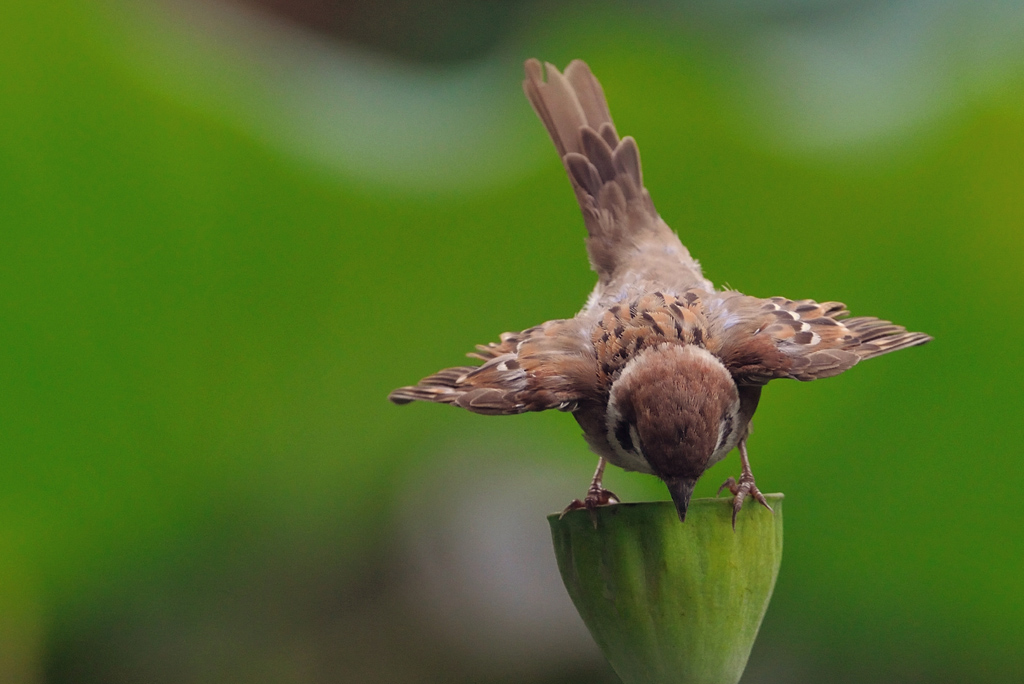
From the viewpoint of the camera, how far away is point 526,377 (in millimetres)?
1430

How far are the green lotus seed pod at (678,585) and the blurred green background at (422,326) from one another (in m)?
1.52

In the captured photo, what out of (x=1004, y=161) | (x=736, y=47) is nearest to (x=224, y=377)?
(x=736, y=47)

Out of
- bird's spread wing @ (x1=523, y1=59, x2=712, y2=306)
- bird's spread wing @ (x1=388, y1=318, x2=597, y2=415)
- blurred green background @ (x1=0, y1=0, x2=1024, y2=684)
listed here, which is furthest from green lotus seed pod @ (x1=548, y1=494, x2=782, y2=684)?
blurred green background @ (x1=0, y1=0, x2=1024, y2=684)

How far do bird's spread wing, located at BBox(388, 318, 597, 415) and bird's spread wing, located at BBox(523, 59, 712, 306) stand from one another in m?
0.58

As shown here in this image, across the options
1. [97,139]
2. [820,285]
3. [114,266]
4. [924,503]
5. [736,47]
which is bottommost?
[924,503]

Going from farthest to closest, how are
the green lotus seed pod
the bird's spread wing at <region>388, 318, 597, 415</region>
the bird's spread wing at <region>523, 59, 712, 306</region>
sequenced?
the bird's spread wing at <region>523, 59, 712, 306</region>
the bird's spread wing at <region>388, 318, 597, 415</region>
the green lotus seed pod

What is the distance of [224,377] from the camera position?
272 centimetres

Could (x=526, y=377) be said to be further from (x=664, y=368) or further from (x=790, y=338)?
(x=790, y=338)

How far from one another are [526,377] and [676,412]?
28 centimetres

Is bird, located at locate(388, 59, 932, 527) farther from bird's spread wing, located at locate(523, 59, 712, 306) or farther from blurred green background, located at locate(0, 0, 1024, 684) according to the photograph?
blurred green background, located at locate(0, 0, 1024, 684)

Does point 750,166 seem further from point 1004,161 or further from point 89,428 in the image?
point 89,428

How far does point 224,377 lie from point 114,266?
1.52 feet

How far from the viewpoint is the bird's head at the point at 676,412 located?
124cm

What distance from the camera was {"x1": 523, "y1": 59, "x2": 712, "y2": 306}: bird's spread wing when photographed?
6.89 feet
